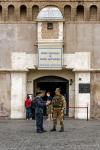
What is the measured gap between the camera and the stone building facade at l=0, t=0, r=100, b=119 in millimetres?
39781

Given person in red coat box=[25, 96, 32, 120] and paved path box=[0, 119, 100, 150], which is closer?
paved path box=[0, 119, 100, 150]

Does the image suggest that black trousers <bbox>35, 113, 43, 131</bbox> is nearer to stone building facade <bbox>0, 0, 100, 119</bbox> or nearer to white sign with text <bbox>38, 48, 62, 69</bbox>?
stone building facade <bbox>0, 0, 100, 119</bbox>

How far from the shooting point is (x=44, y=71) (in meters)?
40.6

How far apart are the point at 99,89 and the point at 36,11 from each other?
6.12m

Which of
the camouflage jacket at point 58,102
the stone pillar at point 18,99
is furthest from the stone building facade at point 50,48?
the camouflage jacket at point 58,102

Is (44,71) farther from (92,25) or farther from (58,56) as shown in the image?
(92,25)

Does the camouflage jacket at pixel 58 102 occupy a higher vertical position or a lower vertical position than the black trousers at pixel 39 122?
higher

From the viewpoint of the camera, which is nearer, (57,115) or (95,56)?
(57,115)

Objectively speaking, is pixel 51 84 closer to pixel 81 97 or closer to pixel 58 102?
pixel 81 97

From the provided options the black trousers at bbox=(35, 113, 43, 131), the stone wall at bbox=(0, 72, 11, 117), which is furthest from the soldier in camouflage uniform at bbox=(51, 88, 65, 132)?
the stone wall at bbox=(0, 72, 11, 117)

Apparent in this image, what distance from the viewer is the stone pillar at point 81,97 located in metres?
39.6

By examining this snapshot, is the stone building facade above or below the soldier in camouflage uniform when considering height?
above

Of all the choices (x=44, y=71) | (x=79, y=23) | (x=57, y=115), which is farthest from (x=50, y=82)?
(x=57, y=115)

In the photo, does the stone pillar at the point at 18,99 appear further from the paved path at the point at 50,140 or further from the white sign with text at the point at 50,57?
the paved path at the point at 50,140
